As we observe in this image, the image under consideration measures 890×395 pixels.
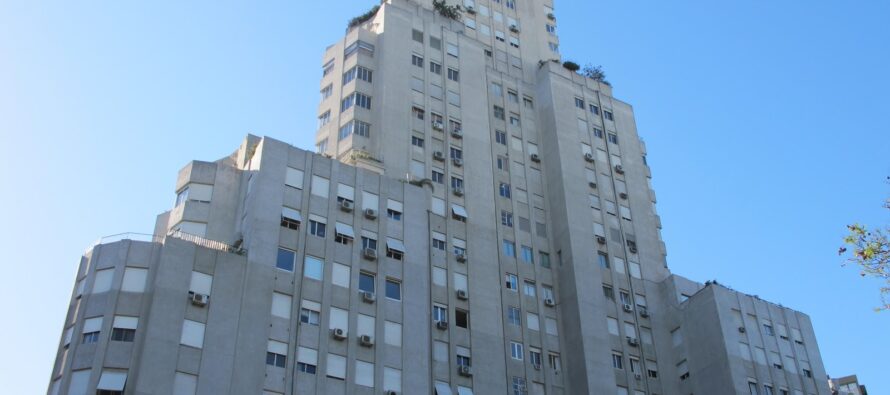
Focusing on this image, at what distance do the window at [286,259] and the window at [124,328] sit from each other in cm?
760

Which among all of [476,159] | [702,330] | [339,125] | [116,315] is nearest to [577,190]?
[476,159]

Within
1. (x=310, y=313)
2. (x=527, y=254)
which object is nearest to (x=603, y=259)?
(x=527, y=254)

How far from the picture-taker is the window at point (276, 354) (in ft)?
145

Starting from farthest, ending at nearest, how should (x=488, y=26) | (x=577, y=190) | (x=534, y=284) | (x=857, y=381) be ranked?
(x=857, y=381), (x=488, y=26), (x=577, y=190), (x=534, y=284)

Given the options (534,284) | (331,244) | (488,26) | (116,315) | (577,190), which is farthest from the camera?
(488,26)

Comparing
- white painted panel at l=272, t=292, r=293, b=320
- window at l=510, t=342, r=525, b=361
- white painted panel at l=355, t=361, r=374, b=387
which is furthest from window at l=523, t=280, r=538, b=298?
white painted panel at l=272, t=292, r=293, b=320

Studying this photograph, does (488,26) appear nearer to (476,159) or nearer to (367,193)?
(476,159)

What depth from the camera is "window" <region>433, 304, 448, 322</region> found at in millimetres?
53438

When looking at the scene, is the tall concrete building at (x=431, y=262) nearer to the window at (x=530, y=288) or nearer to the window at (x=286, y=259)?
the window at (x=286, y=259)

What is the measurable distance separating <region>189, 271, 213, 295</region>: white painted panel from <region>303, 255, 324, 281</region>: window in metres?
5.02

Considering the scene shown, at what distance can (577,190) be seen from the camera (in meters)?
65.9

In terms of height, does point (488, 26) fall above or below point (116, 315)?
above

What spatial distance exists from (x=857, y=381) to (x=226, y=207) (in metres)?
58.6

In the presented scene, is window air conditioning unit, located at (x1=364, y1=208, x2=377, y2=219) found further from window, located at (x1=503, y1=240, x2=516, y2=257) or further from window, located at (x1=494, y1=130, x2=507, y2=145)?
window, located at (x1=494, y1=130, x2=507, y2=145)
